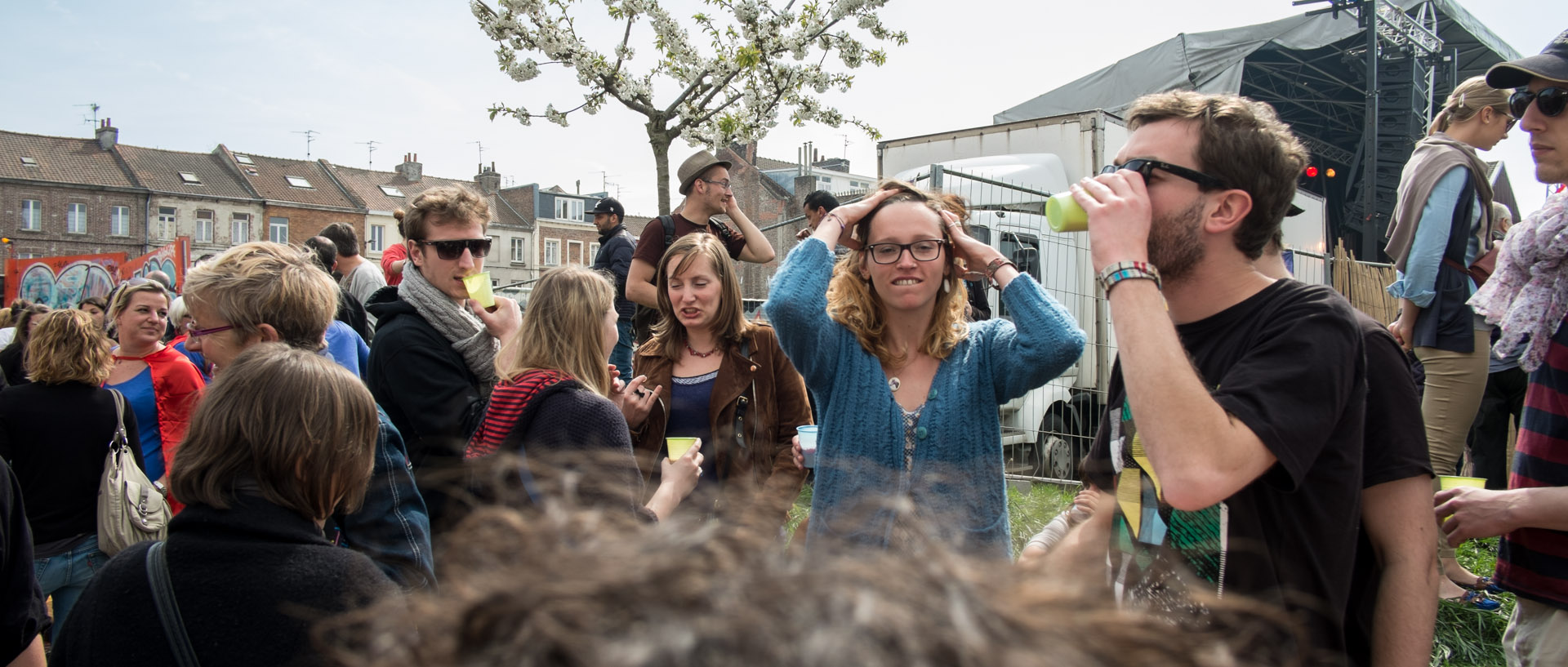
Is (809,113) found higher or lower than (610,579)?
higher

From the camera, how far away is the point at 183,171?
1767 inches

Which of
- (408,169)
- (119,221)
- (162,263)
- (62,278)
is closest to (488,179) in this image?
(408,169)

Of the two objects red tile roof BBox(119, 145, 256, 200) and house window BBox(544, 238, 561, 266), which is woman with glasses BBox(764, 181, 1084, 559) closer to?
red tile roof BBox(119, 145, 256, 200)

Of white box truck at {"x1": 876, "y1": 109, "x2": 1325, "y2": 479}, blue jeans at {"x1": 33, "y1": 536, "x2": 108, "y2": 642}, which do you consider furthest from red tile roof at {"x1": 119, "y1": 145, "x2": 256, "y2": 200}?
blue jeans at {"x1": 33, "y1": 536, "x2": 108, "y2": 642}

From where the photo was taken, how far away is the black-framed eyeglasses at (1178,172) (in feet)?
5.28

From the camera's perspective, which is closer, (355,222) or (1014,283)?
(1014,283)

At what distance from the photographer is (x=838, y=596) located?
476 mm

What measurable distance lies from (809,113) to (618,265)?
495 cm

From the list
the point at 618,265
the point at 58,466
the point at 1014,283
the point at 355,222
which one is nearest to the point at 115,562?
the point at 1014,283

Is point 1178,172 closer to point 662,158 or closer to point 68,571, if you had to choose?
point 68,571

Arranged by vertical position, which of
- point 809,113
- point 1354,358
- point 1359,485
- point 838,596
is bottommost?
point 1359,485

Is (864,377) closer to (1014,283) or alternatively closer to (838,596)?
(1014,283)

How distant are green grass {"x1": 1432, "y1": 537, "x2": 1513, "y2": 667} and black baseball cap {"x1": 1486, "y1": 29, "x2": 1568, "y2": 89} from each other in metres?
2.18

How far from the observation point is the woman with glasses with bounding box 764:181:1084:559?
7.79 ft
